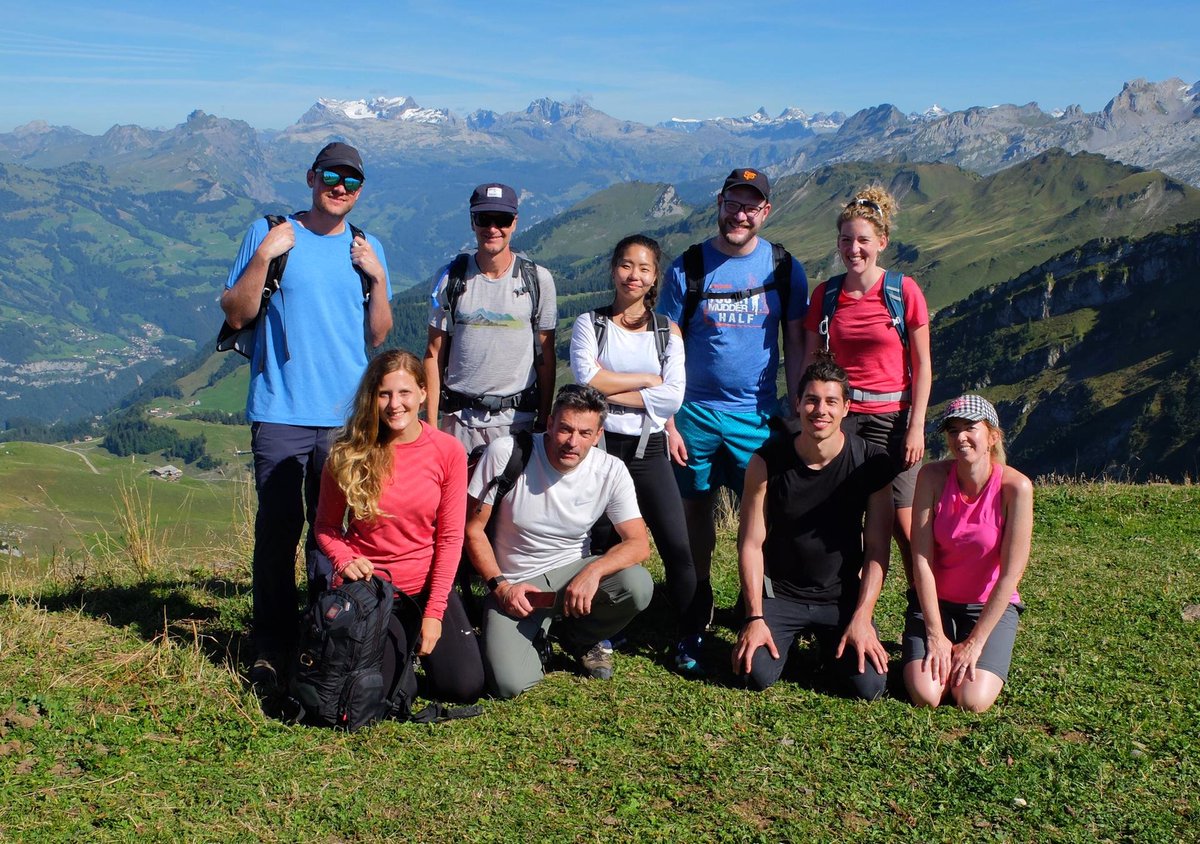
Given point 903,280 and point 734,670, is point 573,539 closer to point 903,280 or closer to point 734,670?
point 734,670

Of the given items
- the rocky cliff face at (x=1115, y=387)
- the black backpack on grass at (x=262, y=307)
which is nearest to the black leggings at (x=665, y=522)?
the black backpack on grass at (x=262, y=307)

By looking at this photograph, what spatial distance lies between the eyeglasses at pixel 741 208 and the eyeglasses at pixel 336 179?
3.04 m

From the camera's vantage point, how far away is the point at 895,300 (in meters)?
7.48

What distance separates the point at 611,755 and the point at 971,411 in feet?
12.0

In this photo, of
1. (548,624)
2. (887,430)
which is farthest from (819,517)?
(548,624)

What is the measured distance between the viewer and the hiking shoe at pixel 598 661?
741cm

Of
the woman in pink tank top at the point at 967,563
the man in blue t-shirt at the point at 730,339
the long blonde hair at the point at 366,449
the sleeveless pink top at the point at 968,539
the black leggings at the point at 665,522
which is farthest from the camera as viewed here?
the man in blue t-shirt at the point at 730,339

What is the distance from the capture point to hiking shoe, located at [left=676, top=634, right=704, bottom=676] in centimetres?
755

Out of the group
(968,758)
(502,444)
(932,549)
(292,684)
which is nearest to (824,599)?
(932,549)

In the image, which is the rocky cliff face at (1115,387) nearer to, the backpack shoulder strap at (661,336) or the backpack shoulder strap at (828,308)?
the backpack shoulder strap at (828,308)

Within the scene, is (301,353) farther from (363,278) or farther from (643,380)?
(643,380)

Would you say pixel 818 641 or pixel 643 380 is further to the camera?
pixel 818 641

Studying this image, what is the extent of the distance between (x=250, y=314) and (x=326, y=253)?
2.45 ft

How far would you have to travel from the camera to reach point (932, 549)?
7215mm
